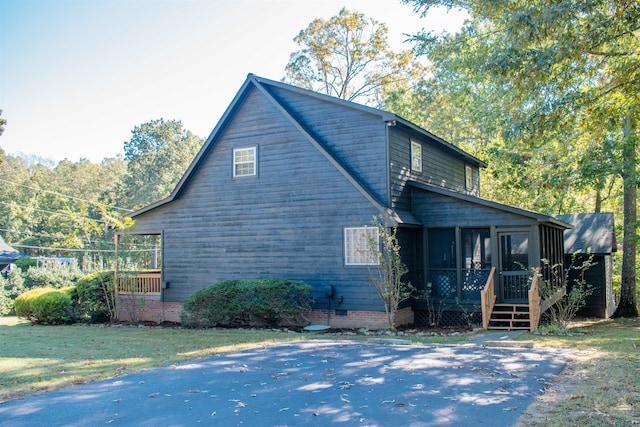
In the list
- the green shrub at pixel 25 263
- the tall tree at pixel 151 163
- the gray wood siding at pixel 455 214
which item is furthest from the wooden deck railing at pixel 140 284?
the tall tree at pixel 151 163

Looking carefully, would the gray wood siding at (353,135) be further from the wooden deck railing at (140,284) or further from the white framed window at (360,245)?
the wooden deck railing at (140,284)

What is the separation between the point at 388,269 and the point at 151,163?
4207 cm

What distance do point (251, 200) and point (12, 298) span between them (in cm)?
1724

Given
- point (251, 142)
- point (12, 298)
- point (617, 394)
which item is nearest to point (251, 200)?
point (251, 142)

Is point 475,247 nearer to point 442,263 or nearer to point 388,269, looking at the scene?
point 442,263

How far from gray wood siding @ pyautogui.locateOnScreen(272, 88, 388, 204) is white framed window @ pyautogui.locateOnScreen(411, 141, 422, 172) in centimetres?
199

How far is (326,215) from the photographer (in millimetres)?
16625

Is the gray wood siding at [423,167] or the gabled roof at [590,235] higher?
the gray wood siding at [423,167]

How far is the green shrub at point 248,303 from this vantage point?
15.7 m

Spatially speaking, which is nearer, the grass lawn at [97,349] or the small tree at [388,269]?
the grass lawn at [97,349]

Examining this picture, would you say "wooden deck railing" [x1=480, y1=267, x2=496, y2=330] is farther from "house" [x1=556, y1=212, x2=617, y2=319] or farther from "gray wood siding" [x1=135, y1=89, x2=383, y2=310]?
"house" [x1=556, y1=212, x2=617, y2=319]

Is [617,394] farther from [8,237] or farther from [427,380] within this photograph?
[8,237]

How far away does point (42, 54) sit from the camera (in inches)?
826

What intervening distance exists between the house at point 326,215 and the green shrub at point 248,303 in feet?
3.03
